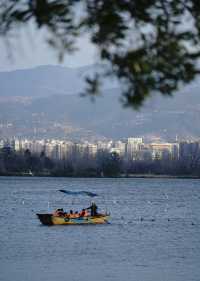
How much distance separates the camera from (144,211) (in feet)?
188

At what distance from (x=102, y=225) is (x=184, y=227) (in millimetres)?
4367

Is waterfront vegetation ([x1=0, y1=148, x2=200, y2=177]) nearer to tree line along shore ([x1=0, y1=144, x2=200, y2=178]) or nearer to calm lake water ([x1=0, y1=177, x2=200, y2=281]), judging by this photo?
tree line along shore ([x1=0, y1=144, x2=200, y2=178])

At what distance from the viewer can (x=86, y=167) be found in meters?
140

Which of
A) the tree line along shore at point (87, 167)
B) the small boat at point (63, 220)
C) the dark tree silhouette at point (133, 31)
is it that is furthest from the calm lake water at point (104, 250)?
the tree line along shore at point (87, 167)

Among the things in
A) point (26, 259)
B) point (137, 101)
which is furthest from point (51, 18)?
point (26, 259)

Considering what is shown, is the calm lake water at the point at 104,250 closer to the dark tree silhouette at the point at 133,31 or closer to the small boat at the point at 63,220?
the small boat at the point at 63,220

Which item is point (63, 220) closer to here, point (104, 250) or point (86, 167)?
point (104, 250)

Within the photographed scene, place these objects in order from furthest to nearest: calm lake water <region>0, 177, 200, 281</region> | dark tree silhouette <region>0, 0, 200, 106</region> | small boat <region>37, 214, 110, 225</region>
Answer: small boat <region>37, 214, 110, 225</region> < calm lake water <region>0, 177, 200, 281</region> < dark tree silhouette <region>0, 0, 200, 106</region>

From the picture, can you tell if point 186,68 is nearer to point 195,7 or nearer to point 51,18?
point 195,7

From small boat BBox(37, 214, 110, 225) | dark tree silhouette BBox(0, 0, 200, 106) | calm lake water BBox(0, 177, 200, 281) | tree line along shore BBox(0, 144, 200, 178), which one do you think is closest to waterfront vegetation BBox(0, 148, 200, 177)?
tree line along shore BBox(0, 144, 200, 178)

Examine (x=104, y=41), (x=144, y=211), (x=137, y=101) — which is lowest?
(x=144, y=211)

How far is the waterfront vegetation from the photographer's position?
13912 centimetres

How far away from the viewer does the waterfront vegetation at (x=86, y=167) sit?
139125mm

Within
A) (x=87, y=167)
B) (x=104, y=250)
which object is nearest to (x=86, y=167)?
(x=87, y=167)
